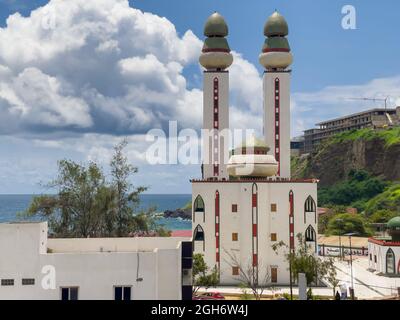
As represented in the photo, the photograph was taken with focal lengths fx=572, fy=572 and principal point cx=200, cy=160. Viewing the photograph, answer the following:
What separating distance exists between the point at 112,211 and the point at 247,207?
10335 millimetres

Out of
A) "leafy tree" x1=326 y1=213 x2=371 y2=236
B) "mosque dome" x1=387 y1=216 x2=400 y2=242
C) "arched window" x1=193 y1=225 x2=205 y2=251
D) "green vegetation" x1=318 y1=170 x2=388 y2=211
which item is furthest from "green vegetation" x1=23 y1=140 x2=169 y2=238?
"green vegetation" x1=318 y1=170 x2=388 y2=211

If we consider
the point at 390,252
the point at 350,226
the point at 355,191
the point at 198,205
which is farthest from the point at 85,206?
the point at 355,191

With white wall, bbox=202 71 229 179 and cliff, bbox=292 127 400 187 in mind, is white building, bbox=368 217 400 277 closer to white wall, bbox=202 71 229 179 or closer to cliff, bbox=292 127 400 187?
white wall, bbox=202 71 229 179

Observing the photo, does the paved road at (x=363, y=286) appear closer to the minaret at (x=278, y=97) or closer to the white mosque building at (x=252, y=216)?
the white mosque building at (x=252, y=216)

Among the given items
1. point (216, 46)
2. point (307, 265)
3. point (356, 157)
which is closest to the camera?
point (307, 265)

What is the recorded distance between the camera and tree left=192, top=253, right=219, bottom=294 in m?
38.2

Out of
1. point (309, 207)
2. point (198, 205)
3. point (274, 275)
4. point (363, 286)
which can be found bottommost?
point (363, 286)

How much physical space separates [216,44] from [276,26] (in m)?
5.21

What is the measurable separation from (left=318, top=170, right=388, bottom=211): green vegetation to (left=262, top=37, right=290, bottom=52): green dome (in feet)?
197

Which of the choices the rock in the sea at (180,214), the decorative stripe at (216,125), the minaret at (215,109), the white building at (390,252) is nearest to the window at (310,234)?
the white building at (390,252)

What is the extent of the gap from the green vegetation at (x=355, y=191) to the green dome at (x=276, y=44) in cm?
5995

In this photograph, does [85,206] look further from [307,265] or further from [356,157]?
[356,157]

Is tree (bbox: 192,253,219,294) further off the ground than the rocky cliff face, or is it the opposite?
the rocky cliff face

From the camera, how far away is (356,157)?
120 meters
